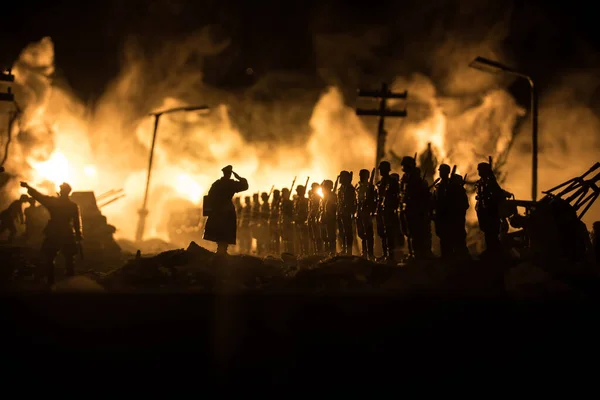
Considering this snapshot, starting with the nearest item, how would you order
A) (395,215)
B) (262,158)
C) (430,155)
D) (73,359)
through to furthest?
(73,359) < (395,215) < (430,155) < (262,158)

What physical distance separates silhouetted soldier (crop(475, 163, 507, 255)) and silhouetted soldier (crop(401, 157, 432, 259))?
3.77ft

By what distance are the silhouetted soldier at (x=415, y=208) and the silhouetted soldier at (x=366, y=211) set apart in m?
1.48

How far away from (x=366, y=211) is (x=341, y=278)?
3.65m

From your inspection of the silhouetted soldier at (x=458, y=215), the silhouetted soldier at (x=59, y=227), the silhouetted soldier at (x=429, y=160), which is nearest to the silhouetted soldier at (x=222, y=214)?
the silhouetted soldier at (x=59, y=227)

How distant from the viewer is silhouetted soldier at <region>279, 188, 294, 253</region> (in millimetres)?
19828

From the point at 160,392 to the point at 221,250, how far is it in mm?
7136

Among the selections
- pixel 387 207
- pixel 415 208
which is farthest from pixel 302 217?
pixel 415 208

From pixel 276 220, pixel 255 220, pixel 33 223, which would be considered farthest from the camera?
pixel 255 220

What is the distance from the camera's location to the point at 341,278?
10.2m

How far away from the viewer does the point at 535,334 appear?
23.3 feet

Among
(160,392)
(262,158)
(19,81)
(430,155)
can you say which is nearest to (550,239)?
(160,392)

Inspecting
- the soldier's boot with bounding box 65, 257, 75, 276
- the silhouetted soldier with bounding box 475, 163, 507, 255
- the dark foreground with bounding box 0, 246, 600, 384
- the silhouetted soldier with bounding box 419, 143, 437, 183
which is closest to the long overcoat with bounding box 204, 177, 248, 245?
the soldier's boot with bounding box 65, 257, 75, 276

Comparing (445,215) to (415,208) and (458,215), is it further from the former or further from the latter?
Result: (415,208)

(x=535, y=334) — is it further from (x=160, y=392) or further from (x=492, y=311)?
(x=160, y=392)
